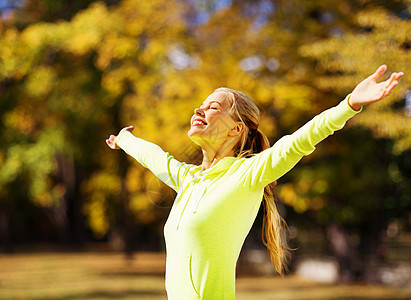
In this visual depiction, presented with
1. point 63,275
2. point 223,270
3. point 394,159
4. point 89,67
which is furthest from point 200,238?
point 63,275

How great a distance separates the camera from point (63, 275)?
702 inches

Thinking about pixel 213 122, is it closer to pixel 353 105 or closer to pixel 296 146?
pixel 296 146

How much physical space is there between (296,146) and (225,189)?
0.39 metres

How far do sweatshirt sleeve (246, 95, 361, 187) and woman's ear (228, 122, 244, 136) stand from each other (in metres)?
0.24

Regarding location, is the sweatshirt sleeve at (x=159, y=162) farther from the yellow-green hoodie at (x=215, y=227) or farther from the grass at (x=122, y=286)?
the grass at (x=122, y=286)

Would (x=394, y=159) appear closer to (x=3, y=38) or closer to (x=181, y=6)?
(x=181, y=6)

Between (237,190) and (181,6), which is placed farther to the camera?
(181,6)

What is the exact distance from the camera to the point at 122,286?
14758 millimetres

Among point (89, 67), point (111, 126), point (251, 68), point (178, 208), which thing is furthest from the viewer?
point (111, 126)

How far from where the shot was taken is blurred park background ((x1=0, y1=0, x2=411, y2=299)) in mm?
10570

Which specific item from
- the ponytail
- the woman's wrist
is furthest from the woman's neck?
the woman's wrist

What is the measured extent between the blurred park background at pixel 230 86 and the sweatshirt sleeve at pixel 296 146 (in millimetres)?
6055

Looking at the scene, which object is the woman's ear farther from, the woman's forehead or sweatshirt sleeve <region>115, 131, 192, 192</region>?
sweatshirt sleeve <region>115, 131, 192, 192</region>

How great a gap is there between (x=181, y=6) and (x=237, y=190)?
1132 centimetres
